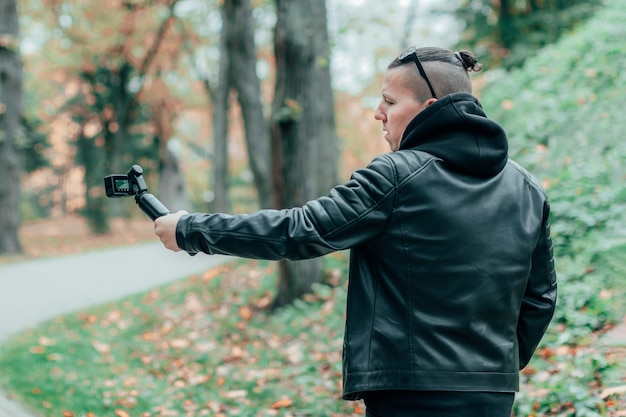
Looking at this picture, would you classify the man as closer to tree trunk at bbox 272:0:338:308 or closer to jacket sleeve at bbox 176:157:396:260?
jacket sleeve at bbox 176:157:396:260

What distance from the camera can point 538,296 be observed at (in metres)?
2.31

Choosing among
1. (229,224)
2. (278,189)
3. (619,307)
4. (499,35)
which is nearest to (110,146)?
(499,35)

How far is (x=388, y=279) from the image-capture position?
2010 millimetres

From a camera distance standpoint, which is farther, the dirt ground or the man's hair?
the dirt ground

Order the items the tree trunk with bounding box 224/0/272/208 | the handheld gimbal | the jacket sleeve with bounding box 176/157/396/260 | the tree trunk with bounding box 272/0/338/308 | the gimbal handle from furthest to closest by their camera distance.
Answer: the tree trunk with bounding box 224/0/272/208
the tree trunk with bounding box 272/0/338/308
the handheld gimbal
the gimbal handle
the jacket sleeve with bounding box 176/157/396/260

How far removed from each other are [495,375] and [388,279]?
1.52 feet

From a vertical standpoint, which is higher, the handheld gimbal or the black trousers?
the handheld gimbal

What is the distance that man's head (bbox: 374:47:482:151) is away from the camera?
2.07 metres

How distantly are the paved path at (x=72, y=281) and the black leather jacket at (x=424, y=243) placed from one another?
13.4ft

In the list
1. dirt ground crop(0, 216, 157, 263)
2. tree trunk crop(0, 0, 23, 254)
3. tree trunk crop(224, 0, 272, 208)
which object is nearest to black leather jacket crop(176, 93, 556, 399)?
tree trunk crop(224, 0, 272, 208)

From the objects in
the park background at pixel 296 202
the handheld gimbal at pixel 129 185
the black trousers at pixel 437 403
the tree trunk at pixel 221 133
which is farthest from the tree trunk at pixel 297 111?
the black trousers at pixel 437 403

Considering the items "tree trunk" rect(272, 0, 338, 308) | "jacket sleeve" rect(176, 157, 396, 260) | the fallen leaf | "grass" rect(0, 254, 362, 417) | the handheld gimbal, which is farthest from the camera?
"tree trunk" rect(272, 0, 338, 308)

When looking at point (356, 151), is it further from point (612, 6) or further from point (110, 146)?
point (612, 6)

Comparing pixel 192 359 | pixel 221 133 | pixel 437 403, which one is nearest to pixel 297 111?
pixel 192 359
